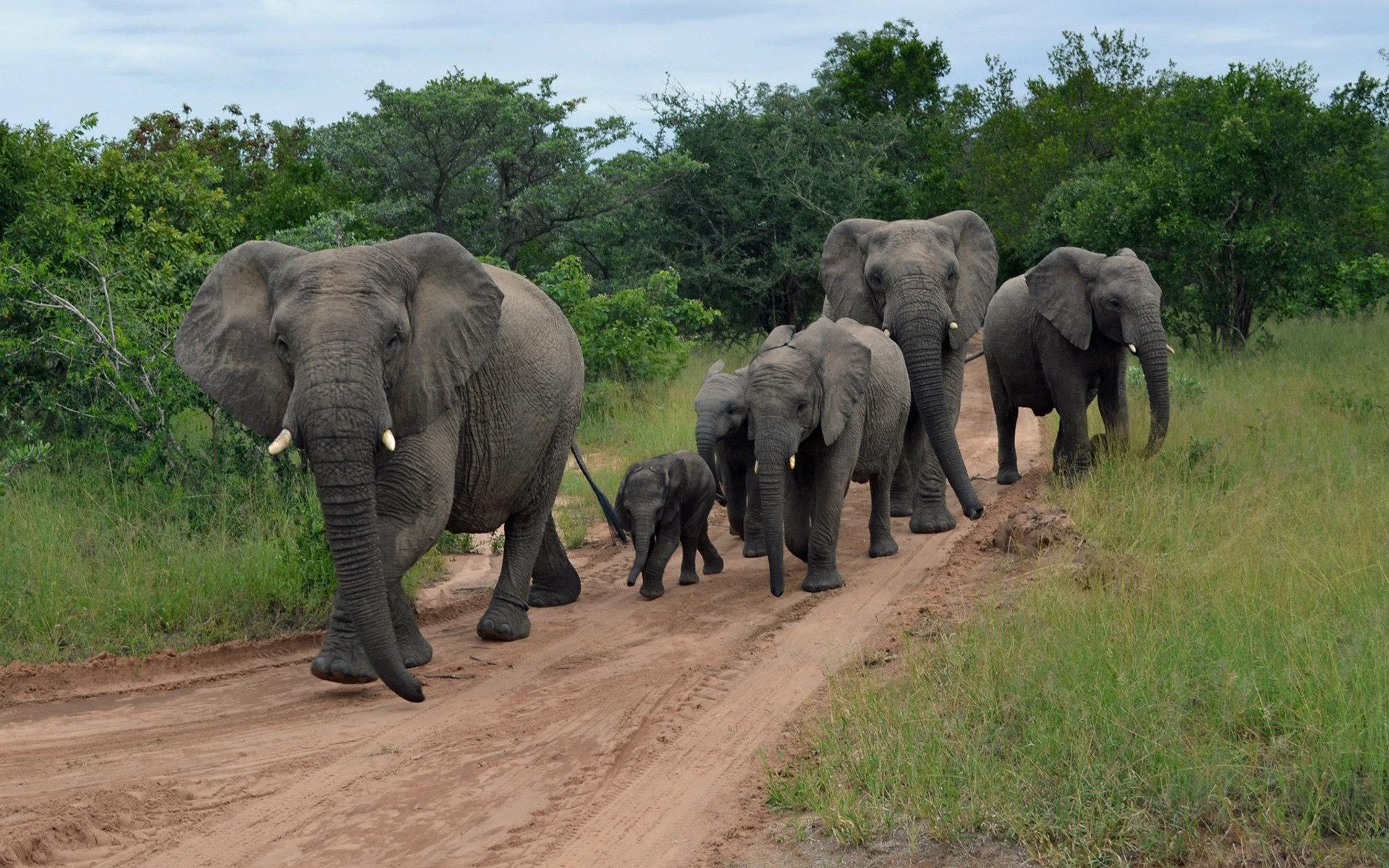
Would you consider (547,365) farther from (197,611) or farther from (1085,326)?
(1085,326)

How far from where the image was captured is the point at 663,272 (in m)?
17.4

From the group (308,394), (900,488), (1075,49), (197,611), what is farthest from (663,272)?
(1075,49)

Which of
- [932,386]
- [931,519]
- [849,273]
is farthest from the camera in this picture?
[849,273]

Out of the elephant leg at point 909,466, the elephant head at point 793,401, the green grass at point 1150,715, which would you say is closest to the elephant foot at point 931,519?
the elephant leg at point 909,466

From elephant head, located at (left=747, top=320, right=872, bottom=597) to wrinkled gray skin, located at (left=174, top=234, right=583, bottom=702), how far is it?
128 cm

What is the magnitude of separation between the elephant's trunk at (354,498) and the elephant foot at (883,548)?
14.8 feet

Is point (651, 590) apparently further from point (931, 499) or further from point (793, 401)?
point (931, 499)

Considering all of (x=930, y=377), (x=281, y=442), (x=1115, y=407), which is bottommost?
(x=1115, y=407)

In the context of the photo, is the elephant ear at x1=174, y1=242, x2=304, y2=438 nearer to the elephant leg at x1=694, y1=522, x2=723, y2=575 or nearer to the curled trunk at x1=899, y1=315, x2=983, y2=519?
the elephant leg at x1=694, y1=522, x2=723, y2=575

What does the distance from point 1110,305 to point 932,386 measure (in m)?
1.81

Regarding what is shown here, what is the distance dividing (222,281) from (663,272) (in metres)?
10.6

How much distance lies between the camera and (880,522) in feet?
33.8

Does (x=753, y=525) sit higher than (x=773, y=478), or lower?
lower

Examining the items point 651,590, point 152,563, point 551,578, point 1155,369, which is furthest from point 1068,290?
point 152,563
